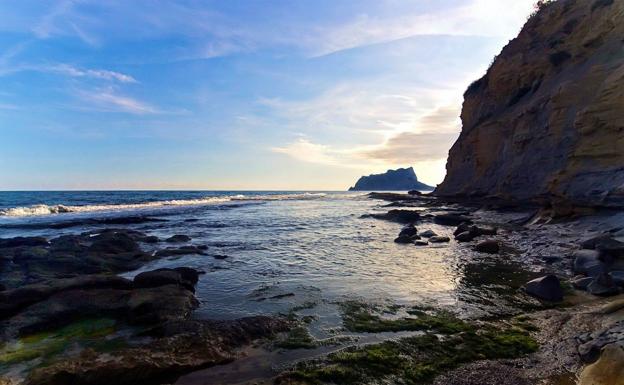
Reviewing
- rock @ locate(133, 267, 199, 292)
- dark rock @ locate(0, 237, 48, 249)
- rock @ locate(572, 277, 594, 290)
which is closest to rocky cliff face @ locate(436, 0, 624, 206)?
rock @ locate(572, 277, 594, 290)

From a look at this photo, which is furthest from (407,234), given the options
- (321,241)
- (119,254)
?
(119,254)

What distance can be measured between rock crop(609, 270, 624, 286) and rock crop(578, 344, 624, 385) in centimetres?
491

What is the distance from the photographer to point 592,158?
17.9m

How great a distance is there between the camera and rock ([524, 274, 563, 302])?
902 centimetres

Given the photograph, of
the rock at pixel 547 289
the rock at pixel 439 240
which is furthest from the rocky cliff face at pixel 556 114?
the rock at pixel 547 289

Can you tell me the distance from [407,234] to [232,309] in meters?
14.1

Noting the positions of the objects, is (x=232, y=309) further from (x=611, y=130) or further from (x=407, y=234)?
(x=611, y=130)

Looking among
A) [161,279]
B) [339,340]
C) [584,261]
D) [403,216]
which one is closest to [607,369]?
[339,340]

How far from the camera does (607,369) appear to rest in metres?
4.99

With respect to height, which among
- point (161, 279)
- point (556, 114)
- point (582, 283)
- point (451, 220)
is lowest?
point (161, 279)

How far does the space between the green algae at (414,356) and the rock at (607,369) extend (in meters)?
1.18

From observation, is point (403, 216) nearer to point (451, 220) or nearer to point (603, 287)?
point (451, 220)

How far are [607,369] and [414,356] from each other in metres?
2.74

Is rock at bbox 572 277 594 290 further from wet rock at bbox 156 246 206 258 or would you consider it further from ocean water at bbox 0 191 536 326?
wet rock at bbox 156 246 206 258
